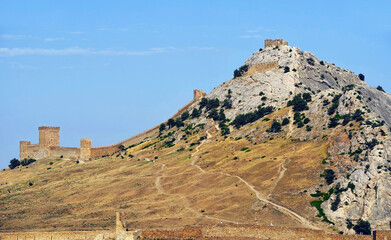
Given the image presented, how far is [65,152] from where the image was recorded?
15962 centimetres

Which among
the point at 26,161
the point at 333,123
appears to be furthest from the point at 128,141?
the point at 333,123

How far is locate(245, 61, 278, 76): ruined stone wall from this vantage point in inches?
6437

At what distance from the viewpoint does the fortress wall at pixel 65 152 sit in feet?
517

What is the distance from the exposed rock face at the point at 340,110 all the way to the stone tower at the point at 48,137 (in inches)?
1341

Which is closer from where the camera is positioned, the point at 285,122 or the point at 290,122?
the point at 290,122

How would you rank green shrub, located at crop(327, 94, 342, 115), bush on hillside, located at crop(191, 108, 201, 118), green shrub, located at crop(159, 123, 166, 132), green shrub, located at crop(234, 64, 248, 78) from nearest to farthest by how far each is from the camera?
1. green shrub, located at crop(327, 94, 342, 115)
2. bush on hillside, located at crop(191, 108, 201, 118)
3. green shrub, located at crop(159, 123, 166, 132)
4. green shrub, located at crop(234, 64, 248, 78)

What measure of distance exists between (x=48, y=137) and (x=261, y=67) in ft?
154

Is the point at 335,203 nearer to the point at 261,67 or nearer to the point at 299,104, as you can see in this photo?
the point at 299,104

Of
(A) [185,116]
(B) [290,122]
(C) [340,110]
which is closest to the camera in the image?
(C) [340,110]

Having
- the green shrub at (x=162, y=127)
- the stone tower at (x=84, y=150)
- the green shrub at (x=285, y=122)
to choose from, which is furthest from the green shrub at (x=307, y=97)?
the stone tower at (x=84, y=150)

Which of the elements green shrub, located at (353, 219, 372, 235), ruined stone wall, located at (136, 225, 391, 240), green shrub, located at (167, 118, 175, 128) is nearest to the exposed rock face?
green shrub, located at (353, 219, 372, 235)

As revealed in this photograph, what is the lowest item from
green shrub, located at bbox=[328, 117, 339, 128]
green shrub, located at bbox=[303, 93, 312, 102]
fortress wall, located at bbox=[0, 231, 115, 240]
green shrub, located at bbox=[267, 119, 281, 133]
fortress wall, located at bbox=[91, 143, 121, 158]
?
fortress wall, located at bbox=[0, 231, 115, 240]

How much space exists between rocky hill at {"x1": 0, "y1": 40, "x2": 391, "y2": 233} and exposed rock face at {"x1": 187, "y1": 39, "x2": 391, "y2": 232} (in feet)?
0.66

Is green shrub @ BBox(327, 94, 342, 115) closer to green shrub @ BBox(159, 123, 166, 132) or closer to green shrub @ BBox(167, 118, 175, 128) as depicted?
green shrub @ BBox(167, 118, 175, 128)
